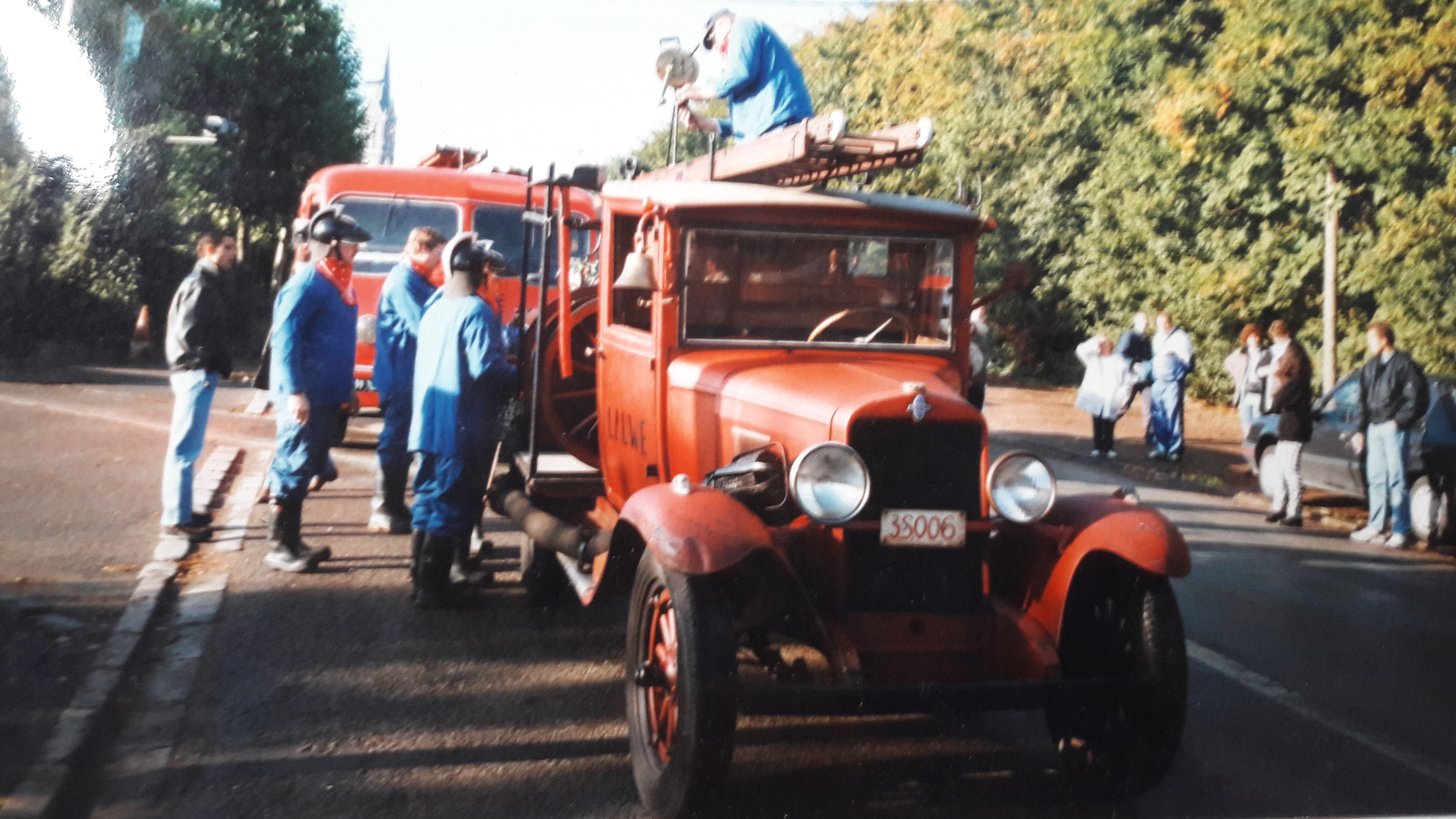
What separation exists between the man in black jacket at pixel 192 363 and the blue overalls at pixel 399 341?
0.94 m

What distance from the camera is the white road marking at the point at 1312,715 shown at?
174 inches

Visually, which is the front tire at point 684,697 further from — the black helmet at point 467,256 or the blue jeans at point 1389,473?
the blue jeans at point 1389,473

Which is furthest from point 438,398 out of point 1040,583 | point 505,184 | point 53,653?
point 505,184

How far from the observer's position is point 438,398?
20.0 feet

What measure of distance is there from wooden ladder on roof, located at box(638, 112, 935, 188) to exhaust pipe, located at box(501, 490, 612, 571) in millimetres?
1560

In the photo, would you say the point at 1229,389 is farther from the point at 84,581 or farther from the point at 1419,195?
the point at 84,581

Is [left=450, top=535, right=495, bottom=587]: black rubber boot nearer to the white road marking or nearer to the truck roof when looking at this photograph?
the truck roof

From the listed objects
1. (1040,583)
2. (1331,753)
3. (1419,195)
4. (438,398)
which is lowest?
(1331,753)

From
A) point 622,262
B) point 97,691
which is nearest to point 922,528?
point 622,262

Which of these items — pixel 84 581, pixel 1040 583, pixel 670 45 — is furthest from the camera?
pixel 84 581

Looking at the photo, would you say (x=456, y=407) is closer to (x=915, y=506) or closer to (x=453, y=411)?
(x=453, y=411)

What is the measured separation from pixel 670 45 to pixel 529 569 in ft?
9.25

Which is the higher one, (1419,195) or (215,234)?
(1419,195)

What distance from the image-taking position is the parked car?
31.3ft
